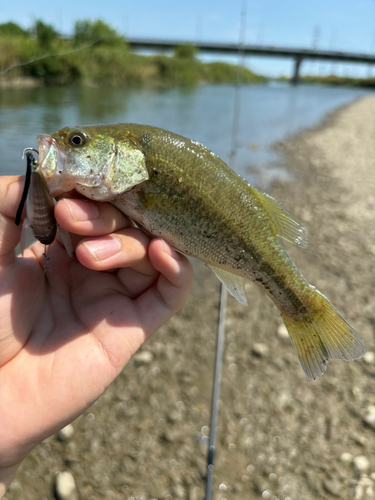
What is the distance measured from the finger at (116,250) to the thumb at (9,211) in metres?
0.35

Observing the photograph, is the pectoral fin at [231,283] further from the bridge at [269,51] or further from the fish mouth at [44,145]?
the bridge at [269,51]

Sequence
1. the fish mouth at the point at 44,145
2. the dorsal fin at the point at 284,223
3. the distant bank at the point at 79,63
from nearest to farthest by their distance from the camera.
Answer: the fish mouth at the point at 44,145 < the dorsal fin at the point at 284,223 < the distant bank at the point at 79,63

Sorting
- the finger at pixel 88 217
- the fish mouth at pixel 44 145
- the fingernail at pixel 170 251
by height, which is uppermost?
the fish mouth at pixel 44 145

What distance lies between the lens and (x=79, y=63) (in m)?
27.5

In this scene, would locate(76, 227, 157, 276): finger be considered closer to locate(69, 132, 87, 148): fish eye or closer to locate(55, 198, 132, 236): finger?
locate(55, 198, 132, 236): finger

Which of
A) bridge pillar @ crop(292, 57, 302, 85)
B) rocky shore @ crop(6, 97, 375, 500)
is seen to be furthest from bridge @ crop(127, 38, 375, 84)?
rocky shore @ crop(6, 97, 375, 500)

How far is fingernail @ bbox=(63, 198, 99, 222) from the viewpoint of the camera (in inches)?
71.1

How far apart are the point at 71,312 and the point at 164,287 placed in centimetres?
60

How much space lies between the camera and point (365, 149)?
1559cm

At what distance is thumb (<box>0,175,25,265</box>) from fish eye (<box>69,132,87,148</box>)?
304 millimetres

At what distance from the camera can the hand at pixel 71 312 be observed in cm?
183

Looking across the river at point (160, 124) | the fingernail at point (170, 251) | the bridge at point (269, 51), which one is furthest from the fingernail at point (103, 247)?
the bridge at point (269, 51)

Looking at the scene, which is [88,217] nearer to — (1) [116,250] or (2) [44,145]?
(1) [116,250]

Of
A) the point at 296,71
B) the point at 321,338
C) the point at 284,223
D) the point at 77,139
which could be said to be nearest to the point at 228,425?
the point at 321,338
